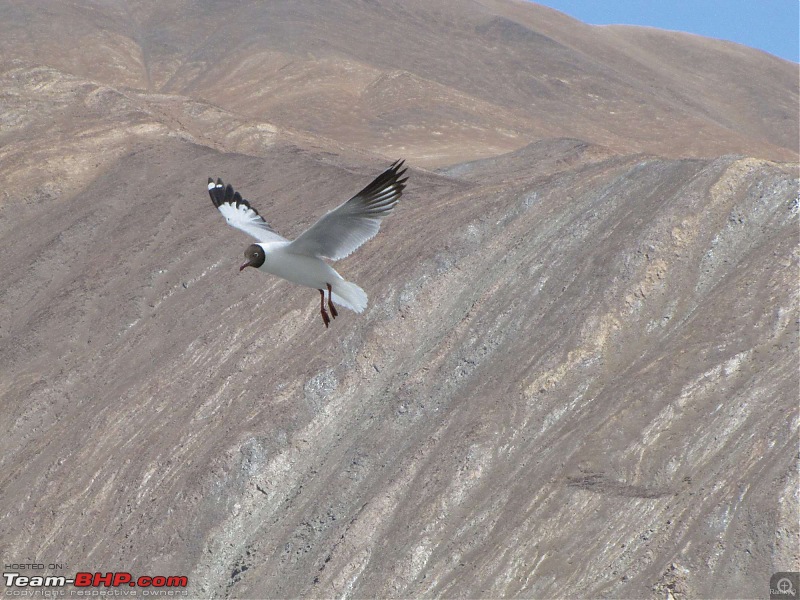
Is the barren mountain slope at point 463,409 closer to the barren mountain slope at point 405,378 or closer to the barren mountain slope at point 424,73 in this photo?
the barren mountain slope at point 405,378

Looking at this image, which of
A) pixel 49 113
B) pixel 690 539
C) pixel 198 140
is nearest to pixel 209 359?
pixel 690 539

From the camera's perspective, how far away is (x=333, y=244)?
53.3 feet

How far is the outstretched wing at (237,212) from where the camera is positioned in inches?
759

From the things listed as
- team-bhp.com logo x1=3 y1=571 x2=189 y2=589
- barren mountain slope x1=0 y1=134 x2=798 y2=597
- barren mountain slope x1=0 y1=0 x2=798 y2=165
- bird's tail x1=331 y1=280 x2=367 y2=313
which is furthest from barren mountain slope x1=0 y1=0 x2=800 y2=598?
barren mountain slope x1=0 y1=0 x2=798 y2=165

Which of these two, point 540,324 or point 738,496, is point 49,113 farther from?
point 738,496

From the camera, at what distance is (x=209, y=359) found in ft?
129

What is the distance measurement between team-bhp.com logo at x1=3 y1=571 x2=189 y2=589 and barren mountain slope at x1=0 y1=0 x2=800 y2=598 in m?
0.38

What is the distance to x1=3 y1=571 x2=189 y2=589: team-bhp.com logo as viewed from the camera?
31578 mm

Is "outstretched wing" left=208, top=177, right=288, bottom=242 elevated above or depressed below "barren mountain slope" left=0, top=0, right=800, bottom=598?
above

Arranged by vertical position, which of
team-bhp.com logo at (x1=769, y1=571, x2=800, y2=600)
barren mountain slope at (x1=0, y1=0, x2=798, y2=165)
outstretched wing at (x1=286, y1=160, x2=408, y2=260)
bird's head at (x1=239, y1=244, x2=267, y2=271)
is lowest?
barren mountain slope at (x1=0, y1=0, x2=798, y2=165)

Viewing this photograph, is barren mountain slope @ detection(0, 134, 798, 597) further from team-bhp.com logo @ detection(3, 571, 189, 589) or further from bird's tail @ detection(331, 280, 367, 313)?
bird's tail @ detection(331, 280, 367, 313)

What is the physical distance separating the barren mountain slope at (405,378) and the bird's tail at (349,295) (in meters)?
9.15
